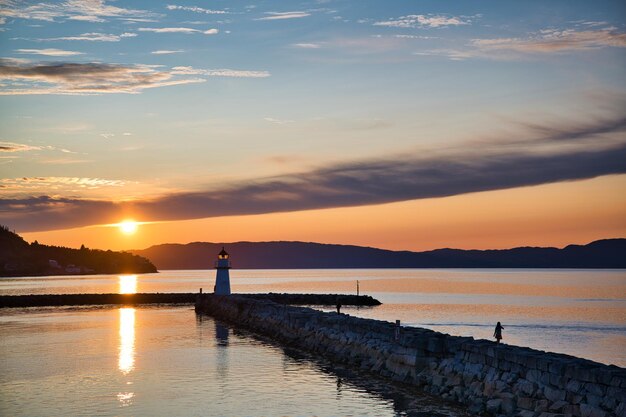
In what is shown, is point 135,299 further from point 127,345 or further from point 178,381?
point 178,381

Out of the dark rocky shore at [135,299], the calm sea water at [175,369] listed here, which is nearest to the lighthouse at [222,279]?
the calm sea water at [175,369]

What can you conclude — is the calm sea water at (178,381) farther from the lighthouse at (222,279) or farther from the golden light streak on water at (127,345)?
the lighthouse at (222,279)

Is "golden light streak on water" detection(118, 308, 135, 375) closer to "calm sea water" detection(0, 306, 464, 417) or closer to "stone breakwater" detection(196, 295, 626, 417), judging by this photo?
"calm sea water" detection(0, 306, 464, 417)

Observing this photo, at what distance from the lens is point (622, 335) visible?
5191 centimetres

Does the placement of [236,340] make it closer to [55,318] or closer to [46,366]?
[46,366]

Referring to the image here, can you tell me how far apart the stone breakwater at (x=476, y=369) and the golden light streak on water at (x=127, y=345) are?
767 centimetres

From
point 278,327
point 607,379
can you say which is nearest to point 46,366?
point 278,327

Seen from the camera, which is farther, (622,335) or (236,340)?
(622,335)

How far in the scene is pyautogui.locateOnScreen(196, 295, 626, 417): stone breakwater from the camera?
16.4m

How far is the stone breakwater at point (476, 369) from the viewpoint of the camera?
1639 cm

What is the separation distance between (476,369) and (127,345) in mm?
20167

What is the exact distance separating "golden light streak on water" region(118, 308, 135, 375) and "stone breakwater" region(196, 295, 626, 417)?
7.67 metres

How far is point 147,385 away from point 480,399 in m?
10.7

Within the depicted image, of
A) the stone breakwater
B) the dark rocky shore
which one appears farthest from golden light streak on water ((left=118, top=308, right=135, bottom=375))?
the dark rocky shore
